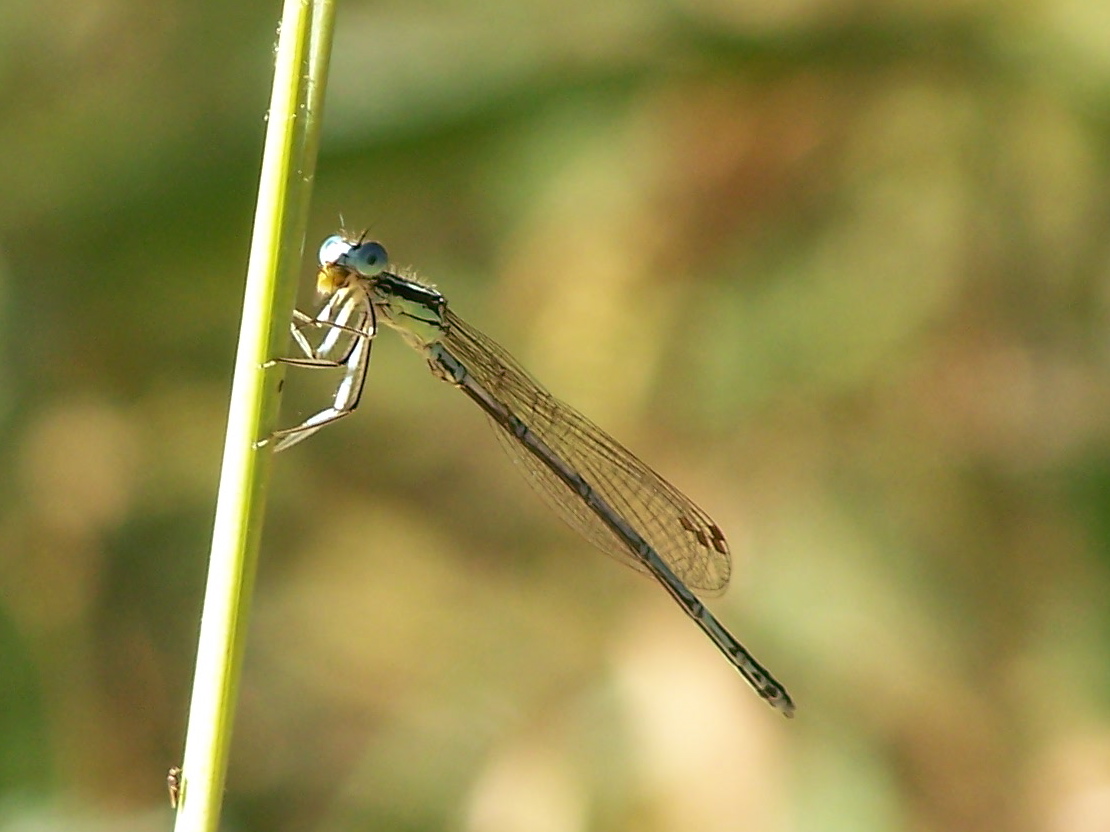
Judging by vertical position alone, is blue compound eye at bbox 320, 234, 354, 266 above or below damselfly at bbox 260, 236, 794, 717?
below

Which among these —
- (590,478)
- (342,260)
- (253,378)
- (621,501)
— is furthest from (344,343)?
(253,378)

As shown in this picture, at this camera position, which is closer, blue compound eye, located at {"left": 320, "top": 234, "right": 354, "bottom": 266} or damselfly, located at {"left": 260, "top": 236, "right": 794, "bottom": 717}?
blue compound eye, located at {"left": 320, "top": 234, "right": 354, "bottom": 266}

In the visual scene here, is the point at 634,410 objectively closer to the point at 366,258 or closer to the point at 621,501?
the point at 621,501

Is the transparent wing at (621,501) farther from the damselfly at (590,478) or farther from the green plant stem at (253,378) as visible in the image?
the green plant stem at (253,378)

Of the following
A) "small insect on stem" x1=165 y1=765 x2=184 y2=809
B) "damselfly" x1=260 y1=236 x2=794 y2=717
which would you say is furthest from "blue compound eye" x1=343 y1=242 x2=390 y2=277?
"small insect on stem" x1=165 y1=765 x2=184 y2=809

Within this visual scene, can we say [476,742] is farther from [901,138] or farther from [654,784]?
[901,138]

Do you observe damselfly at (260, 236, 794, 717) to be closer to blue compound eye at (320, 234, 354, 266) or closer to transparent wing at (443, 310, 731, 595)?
transparent wing at (443, 310, 731, 595)

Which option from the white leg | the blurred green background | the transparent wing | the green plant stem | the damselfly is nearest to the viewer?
the green plant stem
